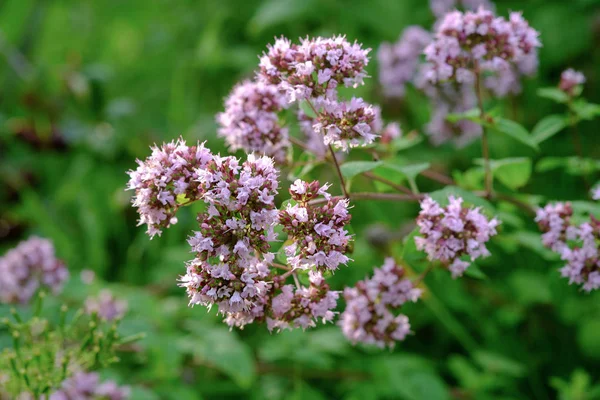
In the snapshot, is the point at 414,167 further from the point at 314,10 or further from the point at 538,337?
the point at 314,10

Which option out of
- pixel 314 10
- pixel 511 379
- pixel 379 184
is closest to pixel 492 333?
pixel 511 379

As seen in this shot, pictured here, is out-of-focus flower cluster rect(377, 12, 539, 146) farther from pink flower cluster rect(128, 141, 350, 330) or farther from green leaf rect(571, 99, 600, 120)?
pink flower cluster rect(128, 141, 350, 330)

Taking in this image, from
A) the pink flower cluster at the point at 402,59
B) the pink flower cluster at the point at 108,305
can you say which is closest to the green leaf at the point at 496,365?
the pink flower cluster at the point at 402,59

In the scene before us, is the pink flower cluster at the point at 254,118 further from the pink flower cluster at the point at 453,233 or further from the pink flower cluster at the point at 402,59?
the pink flower cluster at the point at 402,59

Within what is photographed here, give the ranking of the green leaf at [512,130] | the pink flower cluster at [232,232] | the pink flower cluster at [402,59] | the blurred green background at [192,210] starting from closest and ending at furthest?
the pink flower cluster at [232,232] < the green leaf at [512,130] < the blurred green background at [192,210] < the pink flower cluster at [402,59]

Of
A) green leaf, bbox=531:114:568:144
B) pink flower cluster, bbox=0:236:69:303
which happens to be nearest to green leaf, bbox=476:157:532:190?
green leaf, bbox=531:114:568:144

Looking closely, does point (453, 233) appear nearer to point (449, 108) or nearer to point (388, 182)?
point (388, 182)

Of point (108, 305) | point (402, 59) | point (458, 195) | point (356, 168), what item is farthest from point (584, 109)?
point (108, 305)
